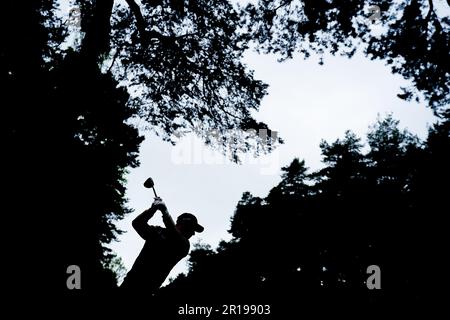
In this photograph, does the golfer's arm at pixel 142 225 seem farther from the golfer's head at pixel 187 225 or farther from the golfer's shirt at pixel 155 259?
the golfer's head at pixel 187 225

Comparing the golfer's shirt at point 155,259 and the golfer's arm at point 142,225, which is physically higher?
the golfer's arm at point 142,225

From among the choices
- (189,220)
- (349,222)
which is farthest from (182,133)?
(349,222)

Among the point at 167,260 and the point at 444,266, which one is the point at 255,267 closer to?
the point at 444,266

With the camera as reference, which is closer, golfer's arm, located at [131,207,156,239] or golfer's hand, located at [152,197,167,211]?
golfer's arm, located at [131,207,156,239]

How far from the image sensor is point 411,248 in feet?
69.8

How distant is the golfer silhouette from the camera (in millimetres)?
3861

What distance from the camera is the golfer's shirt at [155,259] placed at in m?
3.86

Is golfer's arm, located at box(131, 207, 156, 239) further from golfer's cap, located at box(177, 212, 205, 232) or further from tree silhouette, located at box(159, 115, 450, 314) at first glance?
tree silhouette, located at box(159, 115, 450, 314)

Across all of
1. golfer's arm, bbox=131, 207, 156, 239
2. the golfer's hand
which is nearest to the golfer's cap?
the golfer's hand

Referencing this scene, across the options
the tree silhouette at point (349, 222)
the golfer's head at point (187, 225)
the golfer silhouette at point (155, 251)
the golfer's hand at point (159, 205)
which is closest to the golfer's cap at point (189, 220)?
the golfer's head at point (187, 225)

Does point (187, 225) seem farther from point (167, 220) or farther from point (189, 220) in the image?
point (167, 220)

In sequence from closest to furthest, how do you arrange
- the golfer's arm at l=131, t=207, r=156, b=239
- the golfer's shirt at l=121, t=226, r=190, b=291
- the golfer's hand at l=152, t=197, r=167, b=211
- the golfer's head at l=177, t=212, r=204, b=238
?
1. the golfer's shirt at l=121, t=226, r=190, b=291
2. the golfer's arm at l=131, t=207, r=156, b=239
3. the golfer's hand at l=152, t=197, r=167, b=211
4. the golfer's head at l=177, t=212, r=204, b=238

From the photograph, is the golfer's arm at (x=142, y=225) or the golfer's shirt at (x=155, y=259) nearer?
the golfer's shirt at (x=155, y=259)
